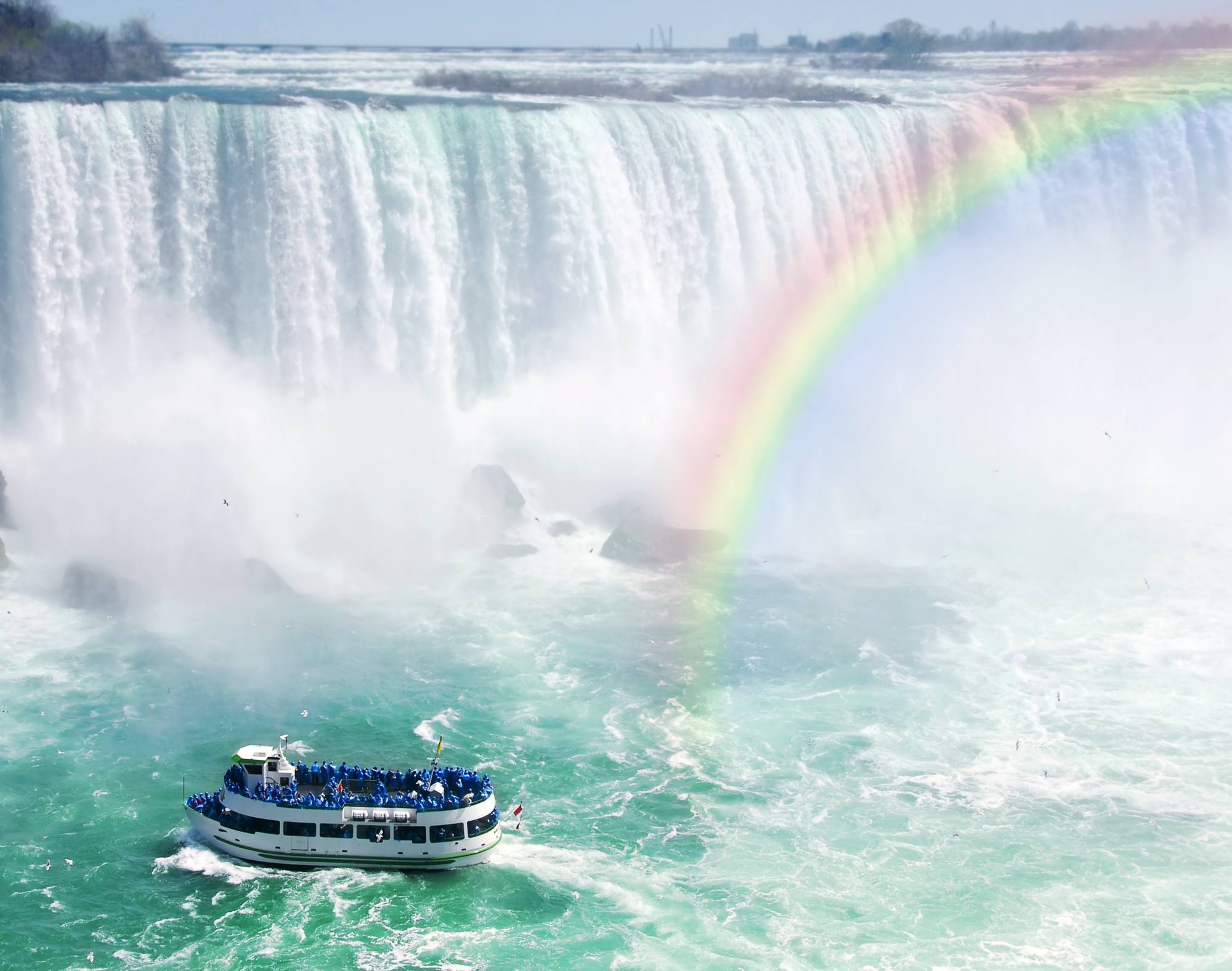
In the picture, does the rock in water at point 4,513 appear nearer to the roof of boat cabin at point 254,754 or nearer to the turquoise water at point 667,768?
the turquoise water at point 667,768

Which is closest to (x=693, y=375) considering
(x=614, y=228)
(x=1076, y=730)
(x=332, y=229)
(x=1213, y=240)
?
(x=614, y=228)

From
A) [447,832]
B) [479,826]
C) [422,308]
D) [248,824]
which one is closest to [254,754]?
[248,824]

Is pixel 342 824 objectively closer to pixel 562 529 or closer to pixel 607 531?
pixel 562 529

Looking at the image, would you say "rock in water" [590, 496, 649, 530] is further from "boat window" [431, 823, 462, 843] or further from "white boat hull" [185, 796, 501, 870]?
"boat window" [431, 823, 462, 843]

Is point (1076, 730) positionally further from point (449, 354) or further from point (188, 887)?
point (449, 354)

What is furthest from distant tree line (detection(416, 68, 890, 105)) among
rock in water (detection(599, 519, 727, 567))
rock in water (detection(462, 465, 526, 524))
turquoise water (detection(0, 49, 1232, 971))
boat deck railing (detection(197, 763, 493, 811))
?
boat deck railing (detection(197, 763, 493, 811))

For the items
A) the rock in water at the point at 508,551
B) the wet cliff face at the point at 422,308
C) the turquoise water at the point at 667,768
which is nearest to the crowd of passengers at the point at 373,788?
the turquoise water at the point at 667,768
